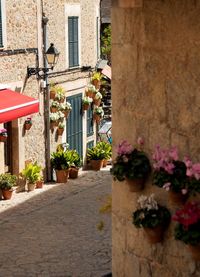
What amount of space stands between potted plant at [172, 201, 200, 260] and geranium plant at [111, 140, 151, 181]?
2.41ft

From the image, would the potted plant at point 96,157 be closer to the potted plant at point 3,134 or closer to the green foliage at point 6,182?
the green foliage at point 6,182

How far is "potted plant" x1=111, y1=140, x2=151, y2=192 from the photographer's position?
7250 mm

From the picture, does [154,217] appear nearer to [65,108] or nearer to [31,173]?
[31,173]

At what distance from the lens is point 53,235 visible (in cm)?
1254

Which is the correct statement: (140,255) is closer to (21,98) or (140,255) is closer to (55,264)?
(55,264)

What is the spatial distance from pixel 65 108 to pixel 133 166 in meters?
11.7

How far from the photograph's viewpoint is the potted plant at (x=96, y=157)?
20486 millimetres

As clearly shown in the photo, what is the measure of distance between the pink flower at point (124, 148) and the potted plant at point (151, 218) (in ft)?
1.69

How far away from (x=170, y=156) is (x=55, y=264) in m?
4.44

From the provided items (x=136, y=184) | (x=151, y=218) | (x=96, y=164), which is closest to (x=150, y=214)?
(x=151, y=218)

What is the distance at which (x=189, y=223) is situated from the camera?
6.50 metres

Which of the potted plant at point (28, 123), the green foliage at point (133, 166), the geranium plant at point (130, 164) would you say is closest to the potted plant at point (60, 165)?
the potted plant at point (28, 123)

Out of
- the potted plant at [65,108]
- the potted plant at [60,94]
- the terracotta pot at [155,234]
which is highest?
the terracotta pot at [155,234]

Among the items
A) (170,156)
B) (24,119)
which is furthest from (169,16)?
(24,119)
